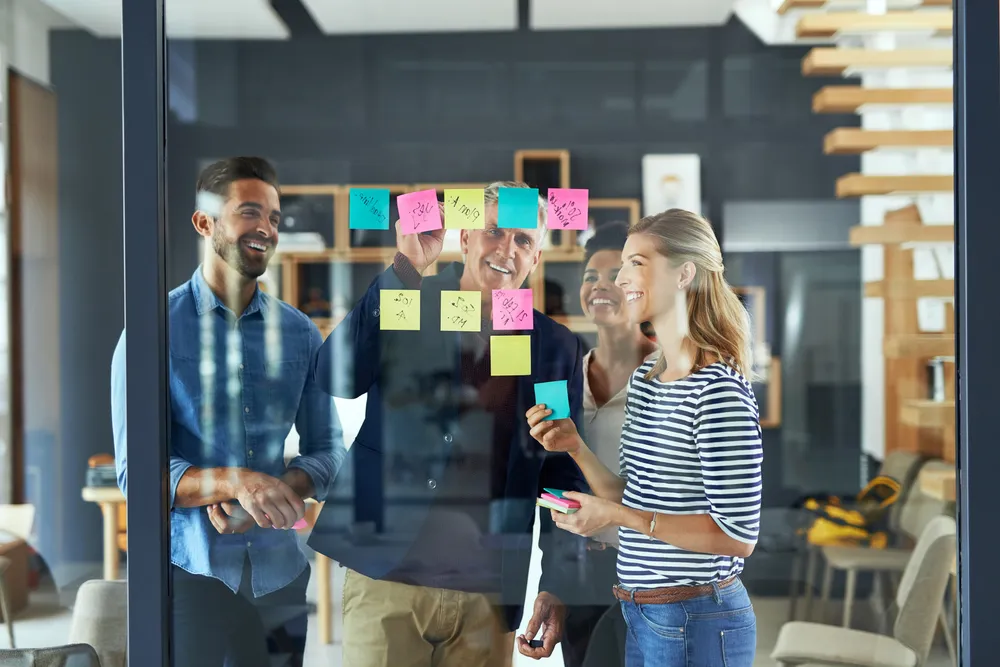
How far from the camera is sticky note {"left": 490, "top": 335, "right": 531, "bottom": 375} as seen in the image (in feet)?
5.42

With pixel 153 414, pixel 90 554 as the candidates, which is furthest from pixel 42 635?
pixel 153 414

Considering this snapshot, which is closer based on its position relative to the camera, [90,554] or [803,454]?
[803,454]

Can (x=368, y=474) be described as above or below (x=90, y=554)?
above

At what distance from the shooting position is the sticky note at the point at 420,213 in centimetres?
165

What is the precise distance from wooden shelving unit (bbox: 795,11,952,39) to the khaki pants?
4.32ft

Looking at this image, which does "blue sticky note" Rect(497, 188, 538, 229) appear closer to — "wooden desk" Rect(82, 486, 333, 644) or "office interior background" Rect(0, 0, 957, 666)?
"office interior background" Rect(0, 0, 957, 666)

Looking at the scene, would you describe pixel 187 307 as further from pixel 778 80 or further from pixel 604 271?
pixel 778 80

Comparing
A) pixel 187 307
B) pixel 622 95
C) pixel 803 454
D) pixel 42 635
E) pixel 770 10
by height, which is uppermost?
pixel 770 10

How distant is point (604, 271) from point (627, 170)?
0.21m

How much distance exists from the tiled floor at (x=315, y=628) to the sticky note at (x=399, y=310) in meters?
0.54

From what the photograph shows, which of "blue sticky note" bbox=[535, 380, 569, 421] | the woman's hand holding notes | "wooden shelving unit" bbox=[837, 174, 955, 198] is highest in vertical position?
"wooden shelving unit" bbox=[837, 174, 955, 198]

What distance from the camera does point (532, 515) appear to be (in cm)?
166

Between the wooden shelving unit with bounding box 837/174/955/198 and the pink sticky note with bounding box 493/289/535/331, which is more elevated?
the wooden shelving unit with bounding box 837/174/955/198

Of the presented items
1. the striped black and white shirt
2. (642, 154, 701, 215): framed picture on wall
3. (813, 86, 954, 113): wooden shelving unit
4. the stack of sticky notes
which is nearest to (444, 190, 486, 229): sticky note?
(642, 154, 701, 215): framed picture on wall
